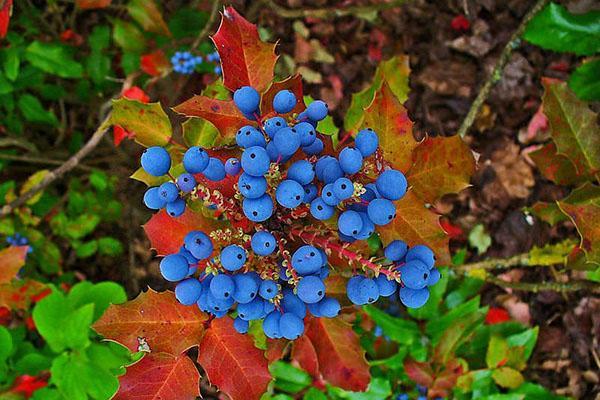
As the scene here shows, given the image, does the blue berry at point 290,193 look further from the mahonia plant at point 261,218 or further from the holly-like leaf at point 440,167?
the holly-like leaf at point 440,167

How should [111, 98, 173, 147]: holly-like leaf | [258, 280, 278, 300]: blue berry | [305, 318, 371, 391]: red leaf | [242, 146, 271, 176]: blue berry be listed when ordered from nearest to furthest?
1. [242, 146, 271, 176]: blue berry
2. [258, 280, 278, 300]: blue berry
3. [111, 98, 173, 147]: holly-like leaf
4. [305, 318, 371, 391]: red leaf

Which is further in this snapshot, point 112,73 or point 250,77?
point 112,73

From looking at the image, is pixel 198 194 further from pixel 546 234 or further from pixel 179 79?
pixel 546 234

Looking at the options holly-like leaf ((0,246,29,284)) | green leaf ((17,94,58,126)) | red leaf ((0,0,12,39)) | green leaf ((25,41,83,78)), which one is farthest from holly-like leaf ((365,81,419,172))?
green leaf ((17,94,58,126))

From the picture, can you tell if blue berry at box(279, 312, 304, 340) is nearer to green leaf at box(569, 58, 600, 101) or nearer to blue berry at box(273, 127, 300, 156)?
blue berry at box(273, 127, 300, 156)

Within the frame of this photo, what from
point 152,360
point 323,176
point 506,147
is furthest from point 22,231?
point 506,147

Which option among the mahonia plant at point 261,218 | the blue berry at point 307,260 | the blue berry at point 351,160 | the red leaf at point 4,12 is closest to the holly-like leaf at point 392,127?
the mahonia plant at point 261,218
